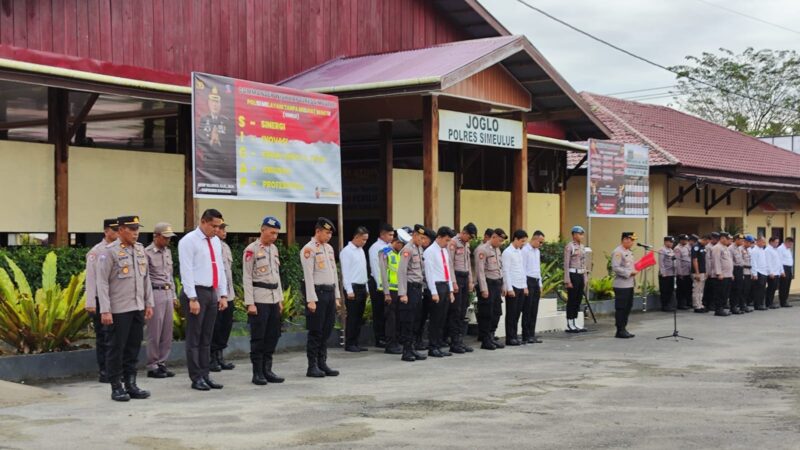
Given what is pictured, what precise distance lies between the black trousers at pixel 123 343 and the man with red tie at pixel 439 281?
4824 mm

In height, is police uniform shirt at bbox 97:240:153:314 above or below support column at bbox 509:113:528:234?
below

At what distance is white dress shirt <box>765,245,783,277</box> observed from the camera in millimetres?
24797

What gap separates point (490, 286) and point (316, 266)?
434 cm

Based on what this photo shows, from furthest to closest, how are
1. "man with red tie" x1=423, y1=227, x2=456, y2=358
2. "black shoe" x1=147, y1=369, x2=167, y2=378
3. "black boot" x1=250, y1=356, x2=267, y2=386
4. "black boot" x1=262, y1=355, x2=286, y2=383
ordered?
"man with red tie" x1=423, y1=227, x2=456, y2=358, "black shoe" x1=147, y1=369, x2=167, y2=378, "black boot" x1=262, y1=355, x2=286, y2=383, "black boot" x1=250, y1=356, x2=267, y2=386

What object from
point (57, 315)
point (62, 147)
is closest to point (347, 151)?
point (62, 147)

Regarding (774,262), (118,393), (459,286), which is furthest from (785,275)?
(118,393)

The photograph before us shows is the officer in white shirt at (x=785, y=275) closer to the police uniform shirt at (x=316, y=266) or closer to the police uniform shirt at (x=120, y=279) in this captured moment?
the police uniform shirt at (x=316, y=266)

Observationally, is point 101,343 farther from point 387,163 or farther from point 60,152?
point 387,163

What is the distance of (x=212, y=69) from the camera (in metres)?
17.6

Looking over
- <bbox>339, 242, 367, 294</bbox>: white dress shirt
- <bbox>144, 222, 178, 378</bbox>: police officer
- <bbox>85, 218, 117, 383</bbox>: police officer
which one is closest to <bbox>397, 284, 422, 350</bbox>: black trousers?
<bbox>339, 242, 367, 294</bbox>: white dress shirt

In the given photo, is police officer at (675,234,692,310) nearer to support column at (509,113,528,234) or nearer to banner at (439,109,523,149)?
support column at (509,113,528,234)

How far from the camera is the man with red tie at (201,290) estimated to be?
35.6ft

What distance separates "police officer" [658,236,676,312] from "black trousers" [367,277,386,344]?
10.4m

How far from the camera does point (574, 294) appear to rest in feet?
59.9
